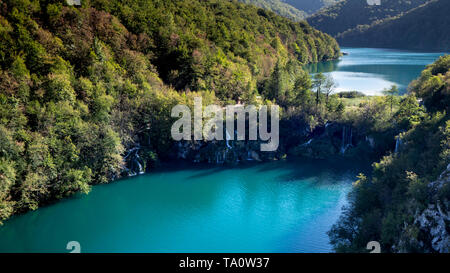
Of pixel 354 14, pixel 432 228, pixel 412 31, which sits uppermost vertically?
pixel 354 14

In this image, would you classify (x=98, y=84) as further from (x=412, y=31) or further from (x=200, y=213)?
(x=412, y=31)

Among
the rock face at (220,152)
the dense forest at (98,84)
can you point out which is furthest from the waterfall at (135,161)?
the rock face at (220,152)

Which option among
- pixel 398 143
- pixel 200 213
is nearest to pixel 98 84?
pixel 200 213

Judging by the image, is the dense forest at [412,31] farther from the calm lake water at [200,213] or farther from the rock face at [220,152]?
the rock face at [220,152]
